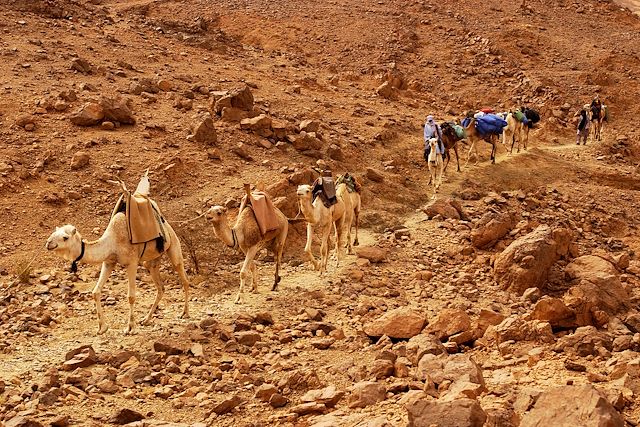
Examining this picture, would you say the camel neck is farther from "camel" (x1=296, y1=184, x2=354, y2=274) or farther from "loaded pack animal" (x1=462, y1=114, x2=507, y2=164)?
"loaded pack animal" (x1=462, y1=114, x2=507, y2=164)

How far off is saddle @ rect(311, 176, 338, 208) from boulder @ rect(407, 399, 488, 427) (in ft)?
25.1

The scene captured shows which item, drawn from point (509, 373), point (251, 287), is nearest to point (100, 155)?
point (251, 287)

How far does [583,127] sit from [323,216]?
16590 mm

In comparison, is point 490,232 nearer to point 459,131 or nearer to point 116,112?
point 459,131

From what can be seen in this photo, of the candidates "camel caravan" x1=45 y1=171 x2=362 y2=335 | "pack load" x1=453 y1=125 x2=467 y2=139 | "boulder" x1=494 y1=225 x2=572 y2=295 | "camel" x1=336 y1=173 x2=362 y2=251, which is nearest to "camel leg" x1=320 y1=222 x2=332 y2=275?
"camel caravan" x1=45 y1=171 x2=362 y2=335

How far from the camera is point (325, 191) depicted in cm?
1337

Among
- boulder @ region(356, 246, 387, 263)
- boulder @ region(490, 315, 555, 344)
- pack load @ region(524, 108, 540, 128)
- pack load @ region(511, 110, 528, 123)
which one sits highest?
boulder @ region(490, 315, 555, 344)

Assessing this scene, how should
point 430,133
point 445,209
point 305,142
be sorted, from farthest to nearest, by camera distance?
point 430,133, point 305,142, point 445,209

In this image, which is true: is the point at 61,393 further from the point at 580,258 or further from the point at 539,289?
the point at 580,258

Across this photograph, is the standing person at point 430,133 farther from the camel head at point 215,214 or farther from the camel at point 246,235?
the camel head at point 215,214

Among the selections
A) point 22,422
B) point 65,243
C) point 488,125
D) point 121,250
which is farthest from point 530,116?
point 22,422

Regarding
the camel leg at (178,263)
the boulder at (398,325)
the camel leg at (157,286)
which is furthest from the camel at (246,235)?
the boulder at (398,325)

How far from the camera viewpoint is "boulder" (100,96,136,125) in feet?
56.7

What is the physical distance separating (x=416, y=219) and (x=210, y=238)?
5124 mm
